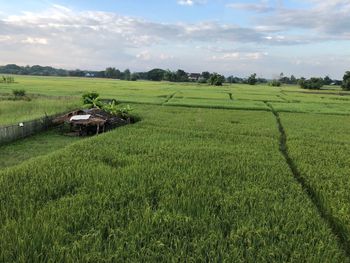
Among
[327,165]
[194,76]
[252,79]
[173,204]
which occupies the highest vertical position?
[173,204]

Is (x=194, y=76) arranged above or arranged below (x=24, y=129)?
below

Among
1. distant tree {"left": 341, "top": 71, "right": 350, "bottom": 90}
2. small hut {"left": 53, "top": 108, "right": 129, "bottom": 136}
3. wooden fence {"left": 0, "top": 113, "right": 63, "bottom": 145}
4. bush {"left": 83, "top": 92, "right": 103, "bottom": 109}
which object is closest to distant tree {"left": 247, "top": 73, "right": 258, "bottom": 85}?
distant tree {"left": 341, "top": 71, "right": 350, "bottom": 90}

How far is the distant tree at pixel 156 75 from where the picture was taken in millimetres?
94500

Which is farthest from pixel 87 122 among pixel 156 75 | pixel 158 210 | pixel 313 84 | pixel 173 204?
pixel 156 75

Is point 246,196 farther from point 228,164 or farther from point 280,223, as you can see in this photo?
point 228,164

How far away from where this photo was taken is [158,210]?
207 inches

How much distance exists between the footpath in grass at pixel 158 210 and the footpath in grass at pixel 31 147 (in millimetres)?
1456

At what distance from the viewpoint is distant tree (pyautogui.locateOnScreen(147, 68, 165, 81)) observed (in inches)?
3720

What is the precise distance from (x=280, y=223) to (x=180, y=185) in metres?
1.99

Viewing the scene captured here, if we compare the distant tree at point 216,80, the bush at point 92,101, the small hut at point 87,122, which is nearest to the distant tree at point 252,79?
the distant tree at point 216,80

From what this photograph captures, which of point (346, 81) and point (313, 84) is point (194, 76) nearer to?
point (313, 84)

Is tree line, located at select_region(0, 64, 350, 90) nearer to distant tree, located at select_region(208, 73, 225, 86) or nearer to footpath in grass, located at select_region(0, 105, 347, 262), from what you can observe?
distant tree, located at select_region(208, 73, 225, 86)

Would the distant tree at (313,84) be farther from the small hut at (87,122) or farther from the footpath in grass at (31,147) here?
the footpath in grass at (31,147)

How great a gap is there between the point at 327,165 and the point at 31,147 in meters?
8.22
